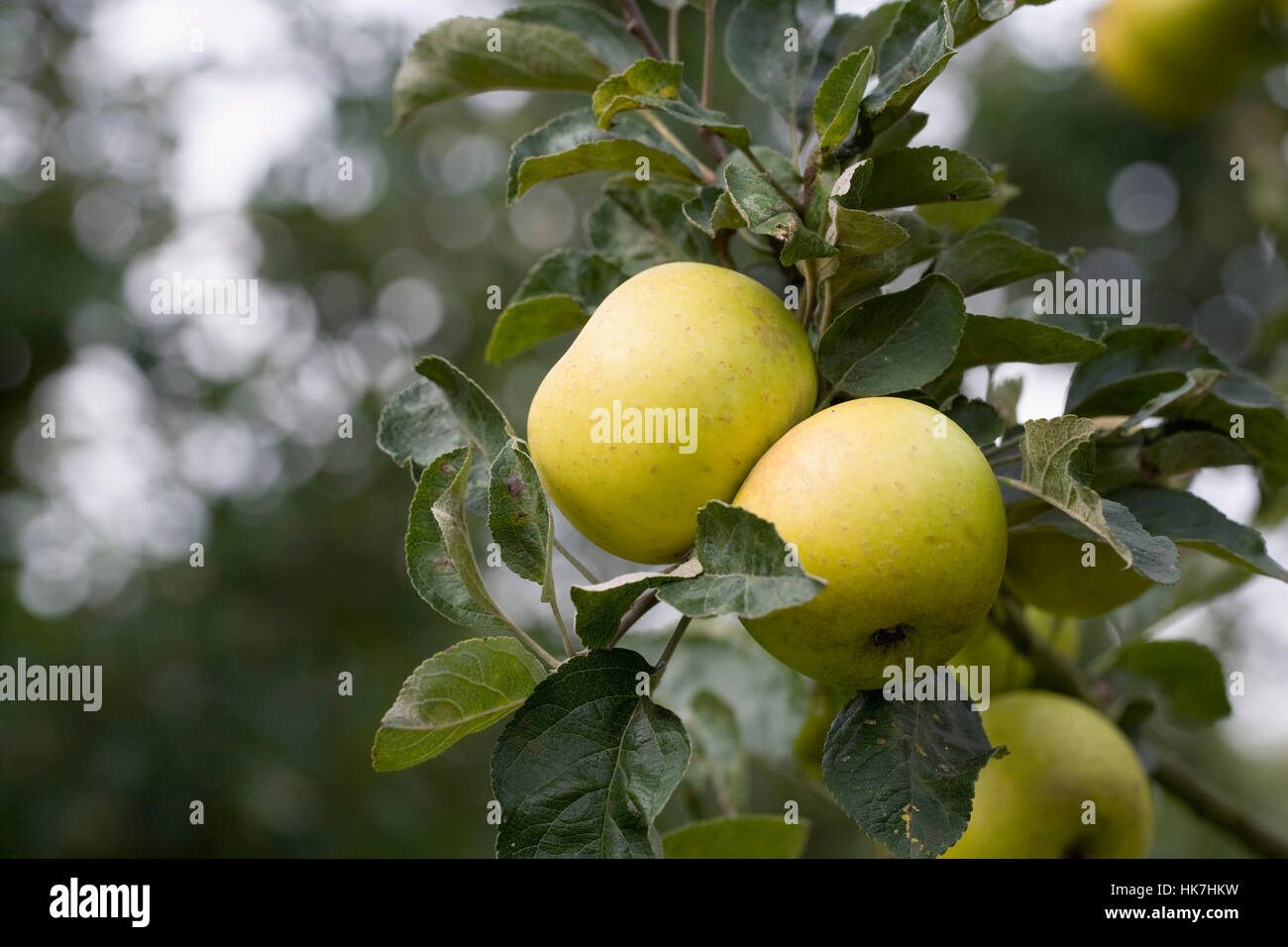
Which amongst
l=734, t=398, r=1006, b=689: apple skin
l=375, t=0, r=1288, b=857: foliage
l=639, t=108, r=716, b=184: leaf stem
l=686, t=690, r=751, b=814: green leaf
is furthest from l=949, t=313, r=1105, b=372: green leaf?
l=686, t=690, r=751, b=814: green leaf

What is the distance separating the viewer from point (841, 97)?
61 centimetres

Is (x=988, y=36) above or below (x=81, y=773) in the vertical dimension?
above

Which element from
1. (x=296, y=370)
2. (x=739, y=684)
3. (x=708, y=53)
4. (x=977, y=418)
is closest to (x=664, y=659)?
(x=977, y=418)

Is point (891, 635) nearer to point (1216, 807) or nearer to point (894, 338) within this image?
point (894, 338)

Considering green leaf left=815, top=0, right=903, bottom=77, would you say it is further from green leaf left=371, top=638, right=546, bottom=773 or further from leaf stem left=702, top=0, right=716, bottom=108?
green leaf left=371, top=638, right=546, bottom=773

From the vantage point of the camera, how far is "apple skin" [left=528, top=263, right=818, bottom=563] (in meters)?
0.56

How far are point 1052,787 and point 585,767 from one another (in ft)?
1.37

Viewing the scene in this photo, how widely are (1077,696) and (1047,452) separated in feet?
1.46

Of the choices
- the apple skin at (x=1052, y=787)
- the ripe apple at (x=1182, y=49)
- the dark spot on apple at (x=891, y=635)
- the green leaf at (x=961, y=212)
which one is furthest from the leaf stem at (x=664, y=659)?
the ripe apple at (x=1182, y=49)

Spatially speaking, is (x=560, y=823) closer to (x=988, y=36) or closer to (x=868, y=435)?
(x=868, y=435)

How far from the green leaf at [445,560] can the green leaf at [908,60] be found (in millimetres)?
320

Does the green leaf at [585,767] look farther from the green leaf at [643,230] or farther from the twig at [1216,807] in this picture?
the twig at [1216,807]

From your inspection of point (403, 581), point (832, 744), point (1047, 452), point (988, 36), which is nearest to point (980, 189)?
point (1047, 452)

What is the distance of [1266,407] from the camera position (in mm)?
687
